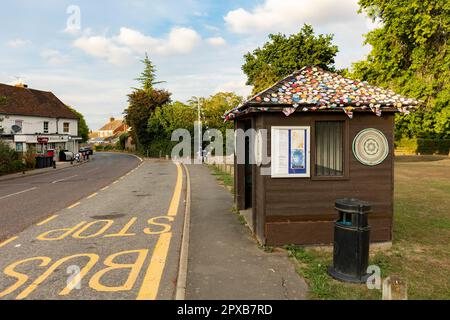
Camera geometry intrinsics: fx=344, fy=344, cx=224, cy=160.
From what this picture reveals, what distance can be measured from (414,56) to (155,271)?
78.3 feet

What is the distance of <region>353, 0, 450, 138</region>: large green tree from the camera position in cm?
2156

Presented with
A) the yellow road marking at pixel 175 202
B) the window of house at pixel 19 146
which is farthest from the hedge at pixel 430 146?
the window of house at pixel 19 146

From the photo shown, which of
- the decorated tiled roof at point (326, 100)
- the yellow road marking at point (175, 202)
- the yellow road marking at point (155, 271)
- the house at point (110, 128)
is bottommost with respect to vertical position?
the yellow road marking at point (155, 271)

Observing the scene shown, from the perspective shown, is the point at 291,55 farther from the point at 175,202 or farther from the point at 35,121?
the point at 35,121

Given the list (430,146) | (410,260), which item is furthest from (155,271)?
(430,146)

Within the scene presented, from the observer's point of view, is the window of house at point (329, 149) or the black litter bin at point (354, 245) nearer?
the black litter bin at point (354, 245)

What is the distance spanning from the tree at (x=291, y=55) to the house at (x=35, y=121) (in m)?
24.1

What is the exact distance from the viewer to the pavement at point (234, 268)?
5.15 m

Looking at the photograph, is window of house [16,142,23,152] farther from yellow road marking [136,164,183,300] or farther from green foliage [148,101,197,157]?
yellow road marking [136,164,183,300]

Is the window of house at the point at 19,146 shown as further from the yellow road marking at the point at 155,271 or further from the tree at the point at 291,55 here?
the yellow road marking at the point at 155,271

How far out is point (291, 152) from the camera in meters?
7.19

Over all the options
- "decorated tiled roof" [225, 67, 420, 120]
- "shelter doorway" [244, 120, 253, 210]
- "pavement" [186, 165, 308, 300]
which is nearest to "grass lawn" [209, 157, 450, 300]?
"pavement" [186, 165, 308, 300]

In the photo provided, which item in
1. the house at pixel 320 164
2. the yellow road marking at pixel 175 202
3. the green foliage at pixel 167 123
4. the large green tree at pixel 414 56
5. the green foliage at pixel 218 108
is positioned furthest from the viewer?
the green foliage at pixel 167 123

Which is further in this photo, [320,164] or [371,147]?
[320,164]
